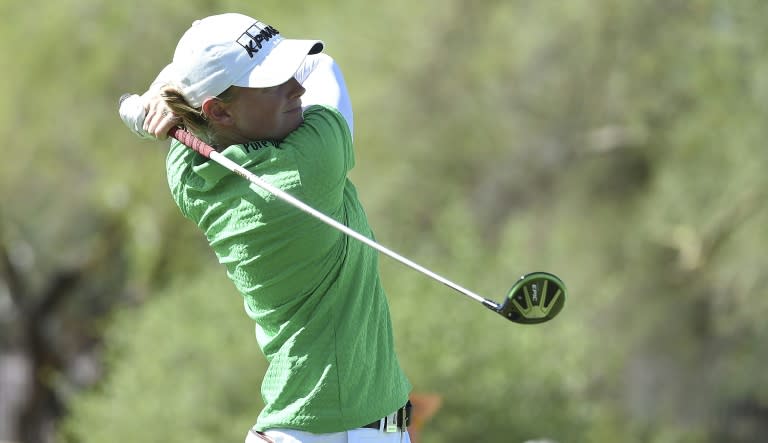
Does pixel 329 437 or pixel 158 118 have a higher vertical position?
pixel 158 118

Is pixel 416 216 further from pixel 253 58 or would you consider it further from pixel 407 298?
pixel 253 58

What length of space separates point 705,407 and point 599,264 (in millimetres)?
1740

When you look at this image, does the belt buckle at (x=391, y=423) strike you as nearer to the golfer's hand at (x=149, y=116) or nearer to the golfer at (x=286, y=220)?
the golfer at (x=286, y=220)

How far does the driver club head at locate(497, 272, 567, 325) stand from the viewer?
2.62 meters

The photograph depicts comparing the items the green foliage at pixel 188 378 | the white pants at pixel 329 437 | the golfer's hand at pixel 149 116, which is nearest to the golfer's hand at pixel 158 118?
the golfer's hand at pixel 149 116

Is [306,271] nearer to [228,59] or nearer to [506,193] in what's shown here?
[228,59]

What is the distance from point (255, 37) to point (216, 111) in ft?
0.63

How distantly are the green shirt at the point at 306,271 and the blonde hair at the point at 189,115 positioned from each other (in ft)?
0.19

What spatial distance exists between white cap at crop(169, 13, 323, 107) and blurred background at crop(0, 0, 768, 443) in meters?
6.09

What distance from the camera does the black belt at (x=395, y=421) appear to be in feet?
9.72

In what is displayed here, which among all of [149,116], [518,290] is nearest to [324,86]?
[149,116]

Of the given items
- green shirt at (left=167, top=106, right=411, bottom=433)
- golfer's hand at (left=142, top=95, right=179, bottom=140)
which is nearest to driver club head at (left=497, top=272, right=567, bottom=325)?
green shirt at (left=167, top=106, right=411, bottom=433)

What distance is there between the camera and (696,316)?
12.1 metres

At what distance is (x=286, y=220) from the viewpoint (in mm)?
2793
